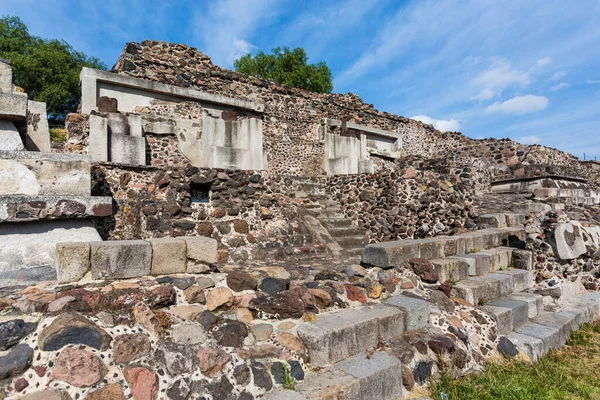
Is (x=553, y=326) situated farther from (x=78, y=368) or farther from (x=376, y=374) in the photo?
(x=78, y=368)

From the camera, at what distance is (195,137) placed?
31.1ft

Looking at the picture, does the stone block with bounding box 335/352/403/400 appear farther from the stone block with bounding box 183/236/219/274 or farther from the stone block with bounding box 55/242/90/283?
the stone block with bounding box 55/242/90/283

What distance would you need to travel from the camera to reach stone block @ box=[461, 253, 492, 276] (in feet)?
13.7

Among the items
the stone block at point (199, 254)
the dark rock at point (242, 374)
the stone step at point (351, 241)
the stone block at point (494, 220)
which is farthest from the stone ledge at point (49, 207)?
the stone block at point (494, 220)

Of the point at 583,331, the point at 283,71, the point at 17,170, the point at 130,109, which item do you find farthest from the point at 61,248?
the point at 283,71

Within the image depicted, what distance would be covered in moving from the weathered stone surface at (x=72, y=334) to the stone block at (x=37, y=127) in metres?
2.69

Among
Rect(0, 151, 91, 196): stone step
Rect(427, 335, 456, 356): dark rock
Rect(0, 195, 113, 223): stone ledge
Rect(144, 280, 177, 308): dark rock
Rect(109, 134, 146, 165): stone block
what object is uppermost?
Rect(109, 134, 146, 165): stone block

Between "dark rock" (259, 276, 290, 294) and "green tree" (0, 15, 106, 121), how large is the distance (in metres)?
27.1

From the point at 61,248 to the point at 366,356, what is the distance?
2.24m

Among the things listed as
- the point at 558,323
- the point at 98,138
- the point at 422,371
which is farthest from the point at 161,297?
the point at 98,138

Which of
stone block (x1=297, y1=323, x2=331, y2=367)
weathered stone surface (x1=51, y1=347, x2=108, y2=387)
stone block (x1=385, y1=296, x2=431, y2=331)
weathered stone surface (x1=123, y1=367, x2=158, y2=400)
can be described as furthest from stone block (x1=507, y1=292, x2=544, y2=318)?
weathered stone surface (x1=51, y1=347, x2=108, y2=387)

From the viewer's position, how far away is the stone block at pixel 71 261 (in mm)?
2135

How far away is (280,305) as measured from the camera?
2.45 meters

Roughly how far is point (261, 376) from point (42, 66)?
2920cm
